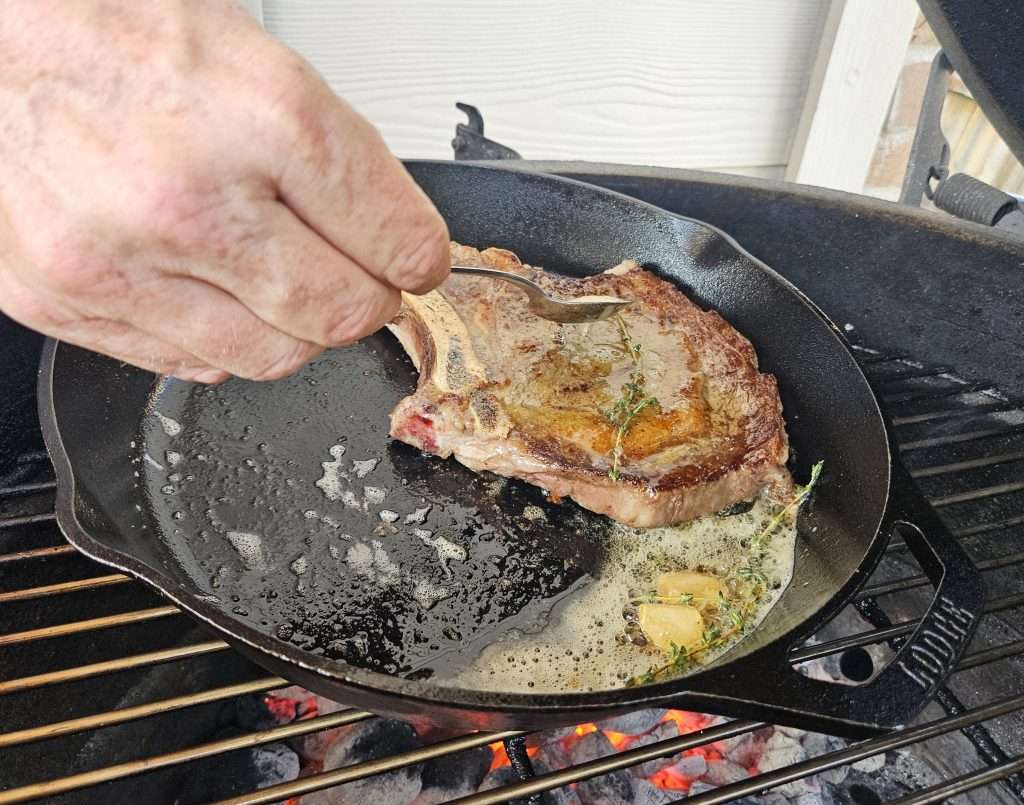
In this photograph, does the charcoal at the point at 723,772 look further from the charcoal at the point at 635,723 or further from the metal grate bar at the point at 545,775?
the metal grate bar at the point at 545,775

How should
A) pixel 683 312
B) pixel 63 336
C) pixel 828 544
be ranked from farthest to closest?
pixel 683 312 → pixel 828 544 → pixel 63 336

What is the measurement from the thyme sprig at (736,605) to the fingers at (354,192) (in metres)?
0.80

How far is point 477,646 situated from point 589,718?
0.38m

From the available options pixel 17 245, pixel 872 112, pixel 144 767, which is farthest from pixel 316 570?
pixel 872 112

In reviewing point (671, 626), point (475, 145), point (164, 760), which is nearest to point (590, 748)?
point (671, 626)

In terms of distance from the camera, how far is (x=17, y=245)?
930 millimetres

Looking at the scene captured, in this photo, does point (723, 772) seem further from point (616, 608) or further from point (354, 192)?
point (354, 192)

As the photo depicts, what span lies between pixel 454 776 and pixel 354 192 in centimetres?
127

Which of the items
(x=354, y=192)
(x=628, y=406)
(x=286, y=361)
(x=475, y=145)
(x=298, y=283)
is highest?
(x=354, y=192)

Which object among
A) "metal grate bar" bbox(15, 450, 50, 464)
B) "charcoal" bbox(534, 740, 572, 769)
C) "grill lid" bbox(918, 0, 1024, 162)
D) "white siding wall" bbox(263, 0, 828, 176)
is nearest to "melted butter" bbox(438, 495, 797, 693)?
"charcoal" bbox(534, 740, 572, 769)

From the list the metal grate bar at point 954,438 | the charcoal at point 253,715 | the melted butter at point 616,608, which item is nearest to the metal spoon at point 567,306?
the melted butter at point 616,608

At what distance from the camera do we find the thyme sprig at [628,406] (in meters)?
1.68

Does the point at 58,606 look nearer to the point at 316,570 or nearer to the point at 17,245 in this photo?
the point at 316,570

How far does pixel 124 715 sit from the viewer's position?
124 cm
